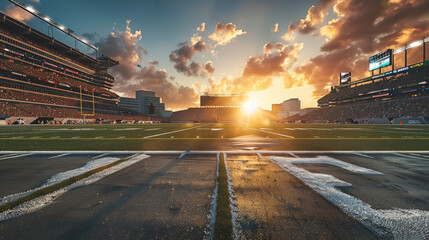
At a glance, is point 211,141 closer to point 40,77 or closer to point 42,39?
point 40,77


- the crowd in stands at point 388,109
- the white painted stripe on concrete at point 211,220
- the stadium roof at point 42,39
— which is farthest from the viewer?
the stadium roof at point 42,39

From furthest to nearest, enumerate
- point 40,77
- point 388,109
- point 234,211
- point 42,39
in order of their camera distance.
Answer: point 42,39 → point 40,77 → point 388,109 → point 234,211

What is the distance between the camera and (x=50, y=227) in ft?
5.30

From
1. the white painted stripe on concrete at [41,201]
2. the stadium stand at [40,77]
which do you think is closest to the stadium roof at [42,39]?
the stadium stand at [40,77]

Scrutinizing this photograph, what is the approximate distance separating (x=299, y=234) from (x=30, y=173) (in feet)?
16.2

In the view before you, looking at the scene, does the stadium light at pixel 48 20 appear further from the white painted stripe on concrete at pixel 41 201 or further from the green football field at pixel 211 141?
the white painted stripe on concrete at pixel 41 201

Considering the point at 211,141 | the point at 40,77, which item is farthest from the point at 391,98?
the point at 40,77

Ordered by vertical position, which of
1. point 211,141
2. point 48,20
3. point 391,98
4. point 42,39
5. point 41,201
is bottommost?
point 211,141

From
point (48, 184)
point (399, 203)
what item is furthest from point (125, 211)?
point (399, 203)

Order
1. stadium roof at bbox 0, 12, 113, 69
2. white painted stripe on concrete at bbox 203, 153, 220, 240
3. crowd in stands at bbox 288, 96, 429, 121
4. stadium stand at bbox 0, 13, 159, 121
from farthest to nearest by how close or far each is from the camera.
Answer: stadium roof at bbox 0, 12, 113, 69 < stadium stand at bbox 0, 13, 159, 121 < crowd in stands at bbox 288, 96, 429, 121 < white painted stripe on concrete at bbox 203, 153, 220, 240

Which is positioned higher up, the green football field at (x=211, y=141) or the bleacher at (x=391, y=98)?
the bleacher at (x=391, y=98)

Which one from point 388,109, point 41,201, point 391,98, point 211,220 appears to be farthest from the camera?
point 391,98

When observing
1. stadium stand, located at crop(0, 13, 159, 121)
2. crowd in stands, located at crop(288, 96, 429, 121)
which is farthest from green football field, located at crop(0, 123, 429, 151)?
stadium stand, located at crop(0, 13, 159, 121)

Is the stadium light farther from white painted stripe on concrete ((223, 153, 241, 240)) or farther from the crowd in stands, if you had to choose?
the crowd in stands
